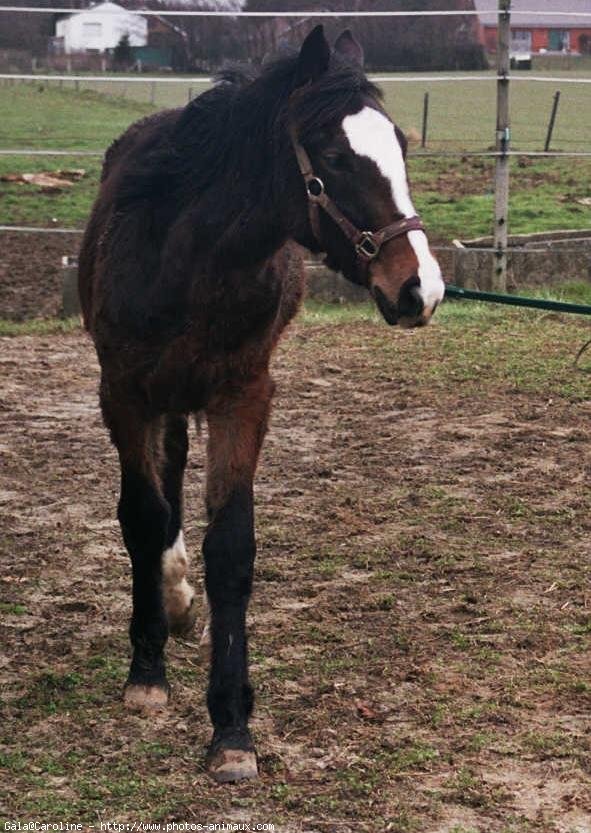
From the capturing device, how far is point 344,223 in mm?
3854

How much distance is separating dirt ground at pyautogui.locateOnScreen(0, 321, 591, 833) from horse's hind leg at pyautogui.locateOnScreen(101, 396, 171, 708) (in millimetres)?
115

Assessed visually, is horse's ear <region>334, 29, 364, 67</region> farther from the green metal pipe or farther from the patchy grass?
the patchy grass

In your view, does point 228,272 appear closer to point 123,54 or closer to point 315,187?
point 315,187

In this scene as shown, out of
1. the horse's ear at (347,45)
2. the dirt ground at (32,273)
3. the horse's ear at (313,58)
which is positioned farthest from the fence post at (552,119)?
the horse's ear at (313,58)

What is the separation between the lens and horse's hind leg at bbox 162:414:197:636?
4.95 m

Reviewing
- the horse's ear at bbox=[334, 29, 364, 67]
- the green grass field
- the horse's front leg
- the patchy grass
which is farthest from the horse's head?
the green grass field

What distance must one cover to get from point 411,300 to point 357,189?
1.26 feet

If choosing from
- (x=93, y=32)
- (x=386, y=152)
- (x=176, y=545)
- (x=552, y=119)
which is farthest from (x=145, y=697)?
(x=552, y=119)

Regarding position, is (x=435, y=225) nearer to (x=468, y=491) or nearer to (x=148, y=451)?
(x=468, y=491)

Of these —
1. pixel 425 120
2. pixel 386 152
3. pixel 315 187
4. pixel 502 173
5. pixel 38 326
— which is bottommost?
pixel 38 326

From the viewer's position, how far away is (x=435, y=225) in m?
15.0

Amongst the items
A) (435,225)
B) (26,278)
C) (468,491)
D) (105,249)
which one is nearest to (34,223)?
(26,278)

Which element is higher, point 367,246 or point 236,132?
point 236,132

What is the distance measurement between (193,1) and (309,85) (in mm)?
8751
